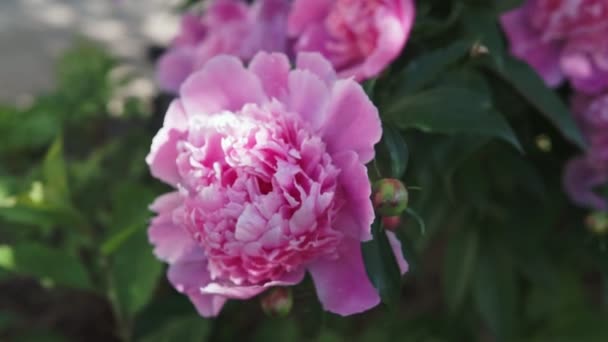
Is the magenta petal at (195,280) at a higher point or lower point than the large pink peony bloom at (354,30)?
lower

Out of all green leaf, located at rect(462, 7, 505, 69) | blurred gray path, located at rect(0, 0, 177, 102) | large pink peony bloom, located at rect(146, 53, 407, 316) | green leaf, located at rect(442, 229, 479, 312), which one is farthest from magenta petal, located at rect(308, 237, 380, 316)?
blurred gray path, located at rect(0, 0, 177, 102)

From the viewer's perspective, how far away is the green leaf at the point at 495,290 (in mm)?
970

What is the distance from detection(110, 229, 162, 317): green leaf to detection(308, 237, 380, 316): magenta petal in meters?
0.35

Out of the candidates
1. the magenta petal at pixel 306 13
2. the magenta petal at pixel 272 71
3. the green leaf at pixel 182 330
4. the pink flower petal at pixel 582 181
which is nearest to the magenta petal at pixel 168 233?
the magenta petal at pixel 272 71

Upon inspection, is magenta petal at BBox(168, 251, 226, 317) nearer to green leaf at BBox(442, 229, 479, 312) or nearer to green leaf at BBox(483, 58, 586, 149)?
green leaf at BBox(483, 58, 586, 149)

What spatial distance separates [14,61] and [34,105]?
104 cm

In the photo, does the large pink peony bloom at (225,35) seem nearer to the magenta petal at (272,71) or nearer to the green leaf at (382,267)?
the magenta petal at (272,71)

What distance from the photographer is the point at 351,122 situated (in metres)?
0.50

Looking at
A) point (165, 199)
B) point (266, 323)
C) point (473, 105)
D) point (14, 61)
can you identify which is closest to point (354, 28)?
point (473, 105)

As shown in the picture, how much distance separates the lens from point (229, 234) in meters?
0.49

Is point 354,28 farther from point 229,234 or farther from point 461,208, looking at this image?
point 461,208

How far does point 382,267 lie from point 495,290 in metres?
0.52

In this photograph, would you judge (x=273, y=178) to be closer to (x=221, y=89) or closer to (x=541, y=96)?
(x=221, y=89)

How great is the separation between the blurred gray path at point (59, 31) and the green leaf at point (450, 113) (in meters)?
1.64
